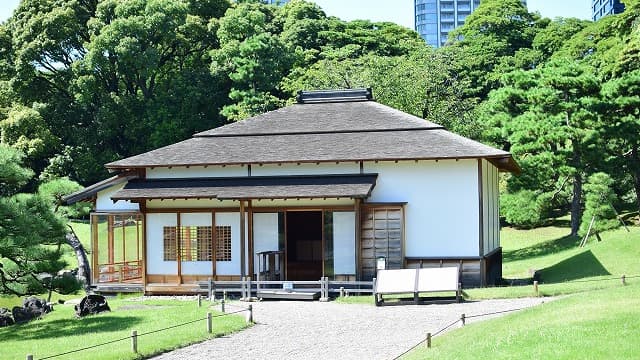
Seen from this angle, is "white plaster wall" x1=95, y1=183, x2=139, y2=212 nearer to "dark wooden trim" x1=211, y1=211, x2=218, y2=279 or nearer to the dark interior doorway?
"dark wooden trim" x1=211, y1=211, x2=218, y2=279

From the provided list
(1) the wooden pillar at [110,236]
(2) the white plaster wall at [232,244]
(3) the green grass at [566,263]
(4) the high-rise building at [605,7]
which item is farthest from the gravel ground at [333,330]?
(4) the high-rise building at [605,7]

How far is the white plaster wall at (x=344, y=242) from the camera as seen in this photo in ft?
91.3

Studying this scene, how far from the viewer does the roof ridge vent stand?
34.3m

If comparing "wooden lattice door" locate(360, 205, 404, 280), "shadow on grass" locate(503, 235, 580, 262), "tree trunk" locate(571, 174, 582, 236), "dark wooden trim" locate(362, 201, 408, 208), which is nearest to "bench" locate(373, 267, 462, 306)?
"wooden lattice door" locate(360, 205, 404, 280)

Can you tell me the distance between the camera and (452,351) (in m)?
15.1

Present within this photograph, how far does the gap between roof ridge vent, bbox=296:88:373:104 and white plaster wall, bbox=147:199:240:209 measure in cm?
760

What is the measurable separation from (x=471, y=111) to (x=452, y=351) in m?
34.3

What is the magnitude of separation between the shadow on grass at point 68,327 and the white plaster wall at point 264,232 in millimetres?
6520

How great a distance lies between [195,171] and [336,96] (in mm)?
7588

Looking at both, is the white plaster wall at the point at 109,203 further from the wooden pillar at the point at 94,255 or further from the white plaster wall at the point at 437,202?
the white plaster wall at the point at 437,202

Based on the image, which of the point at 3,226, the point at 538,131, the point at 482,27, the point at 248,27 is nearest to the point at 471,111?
the point at 538,131

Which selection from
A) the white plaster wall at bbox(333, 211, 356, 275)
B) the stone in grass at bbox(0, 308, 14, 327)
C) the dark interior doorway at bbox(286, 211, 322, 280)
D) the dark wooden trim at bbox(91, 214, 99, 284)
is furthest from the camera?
the dark interior doorway at bbox(286, 211, 322, 280)

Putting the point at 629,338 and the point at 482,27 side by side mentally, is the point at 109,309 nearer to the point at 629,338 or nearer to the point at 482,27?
the point at 629,338

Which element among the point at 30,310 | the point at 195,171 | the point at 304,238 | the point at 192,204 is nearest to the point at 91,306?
the point at 30,310
